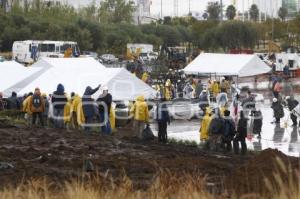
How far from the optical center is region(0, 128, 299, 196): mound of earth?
11406 millimetres

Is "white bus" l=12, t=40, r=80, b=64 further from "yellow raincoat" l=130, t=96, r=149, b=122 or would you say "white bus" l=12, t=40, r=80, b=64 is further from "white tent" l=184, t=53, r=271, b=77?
"yellow raincoat" l=130, t=96, r=149, b=122

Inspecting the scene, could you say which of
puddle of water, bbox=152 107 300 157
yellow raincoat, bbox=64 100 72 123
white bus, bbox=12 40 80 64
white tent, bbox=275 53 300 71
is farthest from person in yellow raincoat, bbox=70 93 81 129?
white bus, bbox=12 40 80 64

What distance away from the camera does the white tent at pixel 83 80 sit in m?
28.7

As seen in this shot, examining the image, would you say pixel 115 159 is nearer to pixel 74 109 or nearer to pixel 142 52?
pixel 74 109

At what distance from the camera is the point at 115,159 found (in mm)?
15008

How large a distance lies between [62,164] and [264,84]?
113 feet

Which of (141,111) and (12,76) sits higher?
(12,76)

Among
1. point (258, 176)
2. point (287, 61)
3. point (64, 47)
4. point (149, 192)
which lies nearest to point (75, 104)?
point (258, 176)

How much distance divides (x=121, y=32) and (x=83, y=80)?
57.6m

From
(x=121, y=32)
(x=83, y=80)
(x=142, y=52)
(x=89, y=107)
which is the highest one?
(x=121, y=32)

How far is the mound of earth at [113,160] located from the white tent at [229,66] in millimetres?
18788

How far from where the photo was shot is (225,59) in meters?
39.4

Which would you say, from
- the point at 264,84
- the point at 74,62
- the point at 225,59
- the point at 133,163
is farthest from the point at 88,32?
the point at 133,163

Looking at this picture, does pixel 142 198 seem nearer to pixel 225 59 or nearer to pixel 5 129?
pixel 5 129
